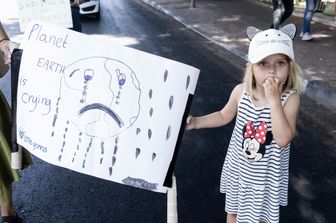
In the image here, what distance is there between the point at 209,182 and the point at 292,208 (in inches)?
29.4

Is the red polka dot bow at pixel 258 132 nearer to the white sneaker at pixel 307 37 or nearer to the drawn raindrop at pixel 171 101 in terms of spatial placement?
the drawn raindrop at pixel 171 101

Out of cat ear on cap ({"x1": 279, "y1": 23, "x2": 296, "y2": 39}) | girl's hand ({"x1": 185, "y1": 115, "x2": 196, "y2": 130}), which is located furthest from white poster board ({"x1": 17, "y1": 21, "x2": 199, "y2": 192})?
cat ear on cap ({"x1": 279, "y1": 23, "x2": 296, "y2": 39})

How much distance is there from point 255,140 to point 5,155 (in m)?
1.73

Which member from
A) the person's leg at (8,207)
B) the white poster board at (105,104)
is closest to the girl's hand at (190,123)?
A: the white poster board at (105,104)

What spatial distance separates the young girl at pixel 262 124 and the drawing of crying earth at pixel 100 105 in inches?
13.6

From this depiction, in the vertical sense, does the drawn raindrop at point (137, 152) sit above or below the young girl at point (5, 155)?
above

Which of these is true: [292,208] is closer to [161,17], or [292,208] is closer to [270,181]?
[270,181]

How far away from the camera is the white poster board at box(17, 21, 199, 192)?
1.89 meters

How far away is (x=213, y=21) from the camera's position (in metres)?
11.3

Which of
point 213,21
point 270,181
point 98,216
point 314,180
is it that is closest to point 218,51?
point 213,21

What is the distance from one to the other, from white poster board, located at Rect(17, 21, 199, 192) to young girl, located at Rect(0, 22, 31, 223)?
2.26ft


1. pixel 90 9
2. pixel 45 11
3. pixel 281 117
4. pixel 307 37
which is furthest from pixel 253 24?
pixel 281 117

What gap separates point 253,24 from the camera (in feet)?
34.1

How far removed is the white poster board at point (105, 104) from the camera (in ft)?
6.19
